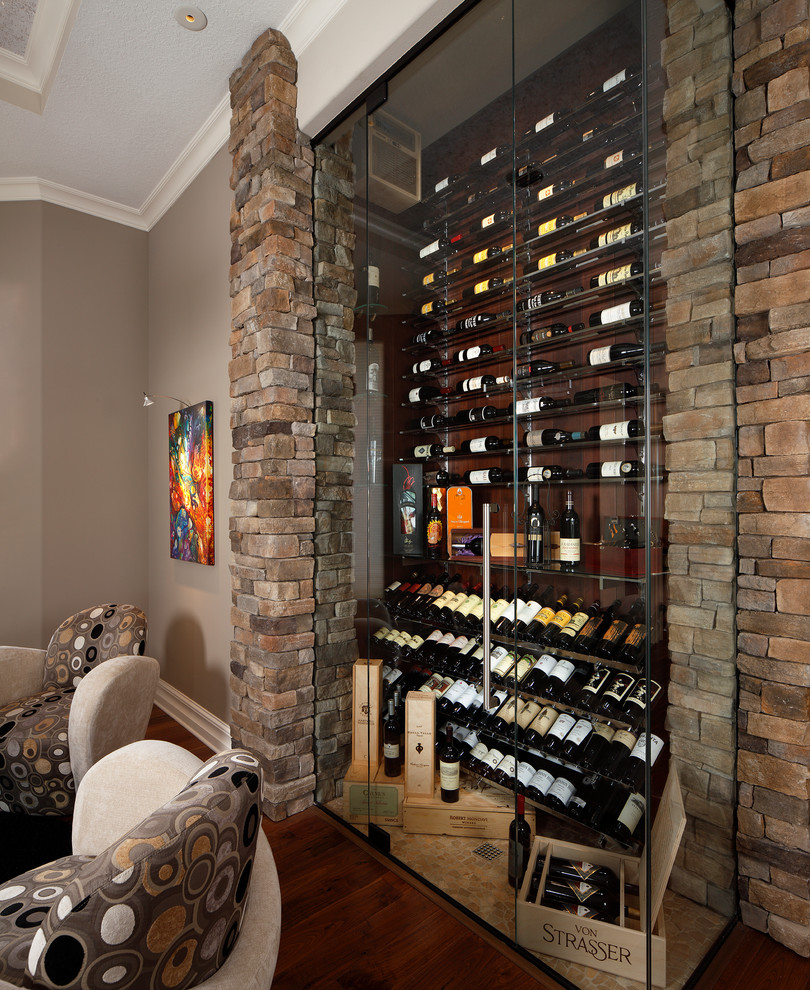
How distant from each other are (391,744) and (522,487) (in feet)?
3.69

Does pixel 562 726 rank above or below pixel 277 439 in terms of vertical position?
below

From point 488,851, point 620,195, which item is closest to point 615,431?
point 620,195

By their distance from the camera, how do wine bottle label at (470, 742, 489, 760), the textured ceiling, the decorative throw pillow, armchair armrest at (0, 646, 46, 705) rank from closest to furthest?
1. the decorative throw pillow
2. wine bottle label at (470, 742, 489, 760)
3. the textured ceiling
4. armchair armrest at (0, 646, 46, 705)

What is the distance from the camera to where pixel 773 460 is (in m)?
1.59

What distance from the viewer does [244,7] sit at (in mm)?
2170

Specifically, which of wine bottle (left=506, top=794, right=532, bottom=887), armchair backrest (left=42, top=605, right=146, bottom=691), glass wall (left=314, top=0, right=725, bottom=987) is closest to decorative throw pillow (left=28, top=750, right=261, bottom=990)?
glass wall (left=314, top=0, right=725, bottom=987)

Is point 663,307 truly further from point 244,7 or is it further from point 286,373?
point 244,7

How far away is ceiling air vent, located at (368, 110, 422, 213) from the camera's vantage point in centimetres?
203

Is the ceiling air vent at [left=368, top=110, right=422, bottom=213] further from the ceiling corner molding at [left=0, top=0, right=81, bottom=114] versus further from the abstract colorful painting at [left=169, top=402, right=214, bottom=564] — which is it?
the abstract colorful painting at [left=169, top=402, right=214, bottom=564]

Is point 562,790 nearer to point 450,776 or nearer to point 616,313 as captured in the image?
point 450,776

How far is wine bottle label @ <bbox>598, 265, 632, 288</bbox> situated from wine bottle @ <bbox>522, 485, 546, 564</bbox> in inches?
24.5

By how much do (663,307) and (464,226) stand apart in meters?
0.79

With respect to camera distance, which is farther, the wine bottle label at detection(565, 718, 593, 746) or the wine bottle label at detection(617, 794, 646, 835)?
the wine bottle label at detection(565, 718, 593, 746)

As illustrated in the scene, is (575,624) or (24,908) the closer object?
(24,908)
